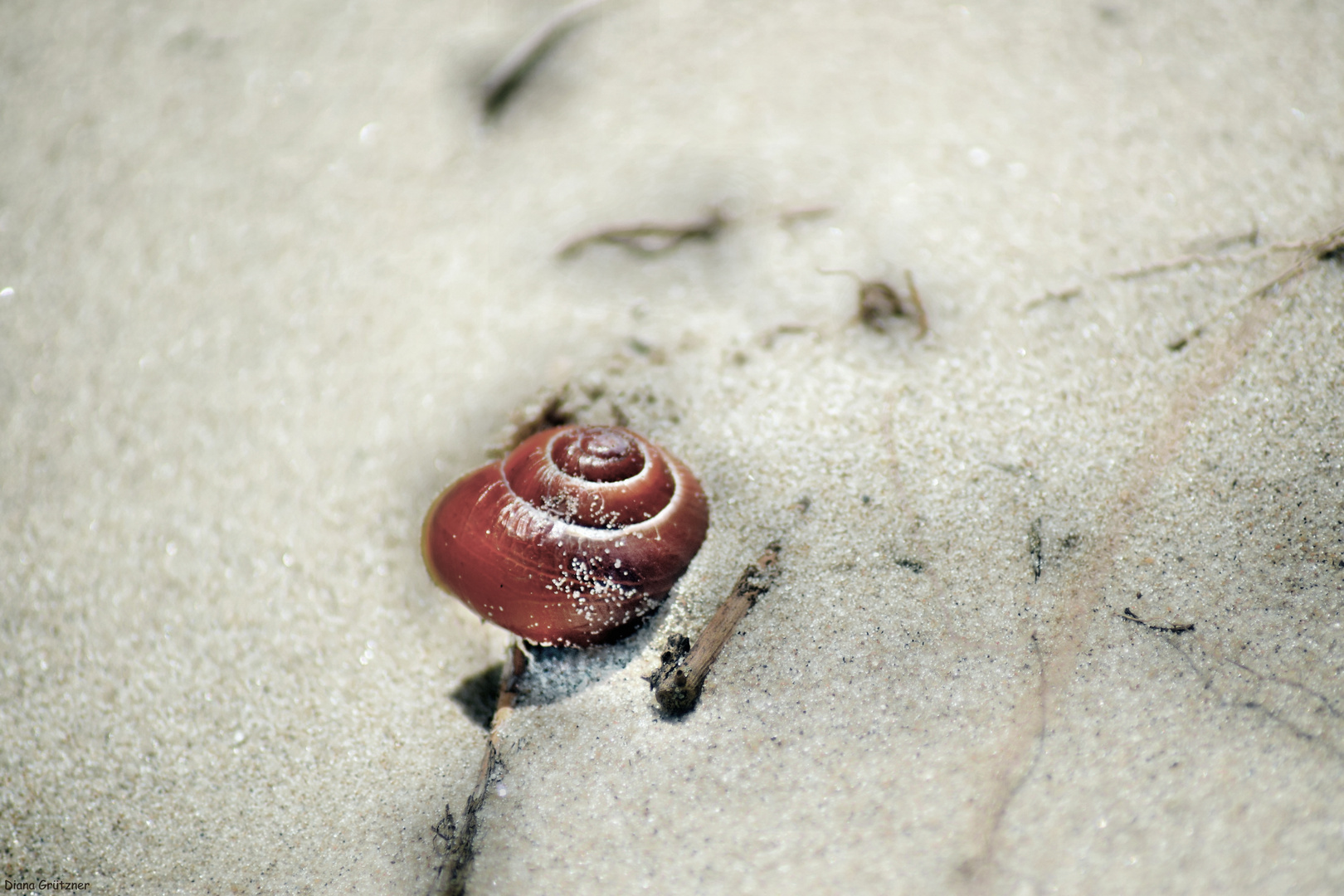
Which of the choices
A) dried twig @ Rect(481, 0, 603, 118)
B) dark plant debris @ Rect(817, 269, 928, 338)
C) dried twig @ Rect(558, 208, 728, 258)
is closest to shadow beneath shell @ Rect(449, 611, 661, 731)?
dark plant debris @ Rect(817, 269, 928, 338)

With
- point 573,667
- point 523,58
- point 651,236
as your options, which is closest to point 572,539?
point 573,667

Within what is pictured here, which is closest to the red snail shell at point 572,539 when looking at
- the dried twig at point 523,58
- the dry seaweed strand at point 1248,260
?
the dry seaweed strand at point 1248,260

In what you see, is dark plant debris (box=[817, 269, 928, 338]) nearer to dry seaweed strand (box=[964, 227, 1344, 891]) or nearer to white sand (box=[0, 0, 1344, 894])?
white sand (box=[0, 0, 1344, 894])

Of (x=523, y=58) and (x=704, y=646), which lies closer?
(x=704, y=646)

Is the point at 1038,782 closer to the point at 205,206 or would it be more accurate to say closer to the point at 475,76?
the point at 475,76

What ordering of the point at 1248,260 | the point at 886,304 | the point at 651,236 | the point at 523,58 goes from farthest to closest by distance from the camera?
the point at 523,58
the point at 651,236
the point at 886,304
the point at 1248,260

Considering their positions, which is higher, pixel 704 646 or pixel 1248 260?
pixel 1248 260

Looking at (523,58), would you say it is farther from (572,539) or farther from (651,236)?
(572,539)

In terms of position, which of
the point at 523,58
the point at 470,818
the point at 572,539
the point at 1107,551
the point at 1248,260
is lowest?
the point at 470,818
